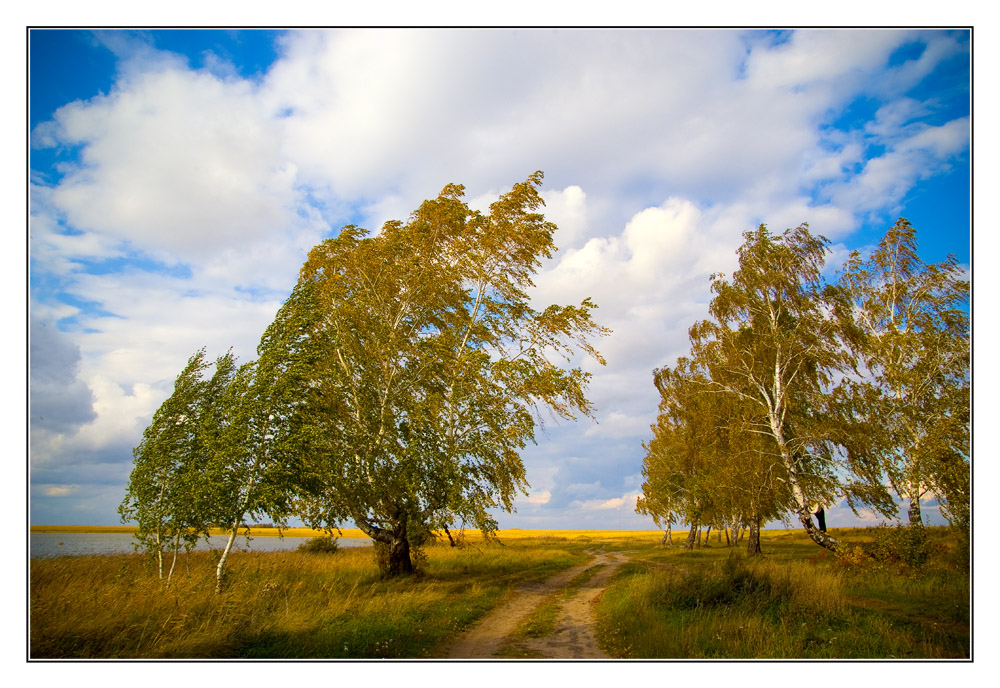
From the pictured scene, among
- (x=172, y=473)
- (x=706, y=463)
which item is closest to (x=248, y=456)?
(x=172, y=473)

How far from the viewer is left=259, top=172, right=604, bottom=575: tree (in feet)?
49.2

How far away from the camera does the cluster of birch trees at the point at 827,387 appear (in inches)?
545

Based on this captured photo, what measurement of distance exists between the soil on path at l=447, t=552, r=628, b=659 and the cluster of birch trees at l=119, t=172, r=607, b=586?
9.75 ft

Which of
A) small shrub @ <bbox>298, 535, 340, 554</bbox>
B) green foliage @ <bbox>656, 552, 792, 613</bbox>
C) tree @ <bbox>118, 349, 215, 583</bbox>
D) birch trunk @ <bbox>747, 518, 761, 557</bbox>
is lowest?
small shrub @ <bbox>298, 535, 340, 554</bbox>

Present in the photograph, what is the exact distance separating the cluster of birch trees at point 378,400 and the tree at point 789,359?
29.3 ft

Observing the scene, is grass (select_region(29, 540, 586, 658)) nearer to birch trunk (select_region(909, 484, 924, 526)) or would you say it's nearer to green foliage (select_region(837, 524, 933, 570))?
green foliage (select_region(837, 524, 933, 570))

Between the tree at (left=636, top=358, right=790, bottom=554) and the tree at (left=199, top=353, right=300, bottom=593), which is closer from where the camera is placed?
the tree at (left=199, top=353, right=300, bottom=593)

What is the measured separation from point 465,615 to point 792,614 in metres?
7.26

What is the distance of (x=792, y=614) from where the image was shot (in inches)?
426

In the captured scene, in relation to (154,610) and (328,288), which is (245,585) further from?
(328,288)

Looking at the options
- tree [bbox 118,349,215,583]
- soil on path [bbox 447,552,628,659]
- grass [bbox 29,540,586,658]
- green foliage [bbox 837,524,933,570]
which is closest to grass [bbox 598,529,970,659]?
green foliage [bbox 837,524,933,570]

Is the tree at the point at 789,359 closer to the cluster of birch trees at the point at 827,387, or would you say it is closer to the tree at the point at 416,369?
the cluster of birch trees at the point at 827,387
